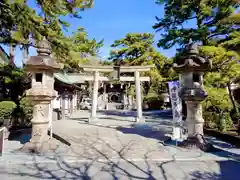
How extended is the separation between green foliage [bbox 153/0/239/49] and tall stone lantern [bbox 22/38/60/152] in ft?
27.8

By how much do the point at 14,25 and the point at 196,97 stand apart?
28.4 ft

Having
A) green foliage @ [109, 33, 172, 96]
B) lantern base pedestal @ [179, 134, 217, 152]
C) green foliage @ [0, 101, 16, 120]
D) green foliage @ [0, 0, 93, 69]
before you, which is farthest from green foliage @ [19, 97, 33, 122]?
green foliage @ [109, 33, 172, 96]

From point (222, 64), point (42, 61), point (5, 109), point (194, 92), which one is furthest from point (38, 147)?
point (222, 64)

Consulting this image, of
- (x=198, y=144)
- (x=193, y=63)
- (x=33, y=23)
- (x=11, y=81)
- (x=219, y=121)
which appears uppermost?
(x=33, y=23)

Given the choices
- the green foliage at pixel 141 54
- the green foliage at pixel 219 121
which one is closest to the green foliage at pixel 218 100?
the green foliage at pixel 219 121

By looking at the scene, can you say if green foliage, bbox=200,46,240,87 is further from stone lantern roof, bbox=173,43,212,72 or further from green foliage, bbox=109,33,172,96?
green foliage, bbox=109,33,172,96

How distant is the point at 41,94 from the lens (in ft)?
21.2

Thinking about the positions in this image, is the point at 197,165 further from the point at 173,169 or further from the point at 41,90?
the point at 41,90

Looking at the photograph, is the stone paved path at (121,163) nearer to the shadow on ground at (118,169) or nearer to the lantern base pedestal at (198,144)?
the shadow on ground at (118,169)

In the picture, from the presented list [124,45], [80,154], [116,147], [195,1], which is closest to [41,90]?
[80,154]

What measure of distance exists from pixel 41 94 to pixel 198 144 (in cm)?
537

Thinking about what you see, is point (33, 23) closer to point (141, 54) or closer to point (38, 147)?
point (38, 147)

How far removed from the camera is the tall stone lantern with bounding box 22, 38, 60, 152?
21.2 ft

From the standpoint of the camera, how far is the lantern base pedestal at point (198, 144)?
22.0 ft
